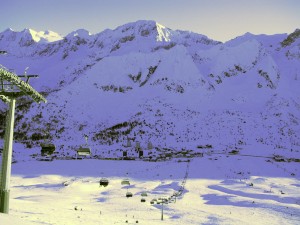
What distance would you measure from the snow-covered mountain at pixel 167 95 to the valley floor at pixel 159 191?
1398cm

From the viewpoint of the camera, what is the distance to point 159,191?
4616cm

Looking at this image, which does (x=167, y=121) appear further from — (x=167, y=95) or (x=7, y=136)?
(x=7, y=136)

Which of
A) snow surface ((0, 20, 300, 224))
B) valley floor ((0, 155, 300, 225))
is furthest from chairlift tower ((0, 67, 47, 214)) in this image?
snow surface ((0, 20, 300, 224))

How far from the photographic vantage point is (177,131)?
84.8m

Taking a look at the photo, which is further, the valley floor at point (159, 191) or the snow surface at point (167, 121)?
the snow surface at point (167, 121)

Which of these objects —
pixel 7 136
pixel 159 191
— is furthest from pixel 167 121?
pixel 7 136

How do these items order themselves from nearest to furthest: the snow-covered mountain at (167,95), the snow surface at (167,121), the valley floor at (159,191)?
the valley floor at (159,191), the snow surface at (167,121), the snow-covered mountain at (167,95)

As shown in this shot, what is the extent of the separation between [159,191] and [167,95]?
54789mm

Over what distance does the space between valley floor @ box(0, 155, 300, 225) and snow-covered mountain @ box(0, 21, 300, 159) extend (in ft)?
45.9

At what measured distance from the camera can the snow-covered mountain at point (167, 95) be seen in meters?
83.1

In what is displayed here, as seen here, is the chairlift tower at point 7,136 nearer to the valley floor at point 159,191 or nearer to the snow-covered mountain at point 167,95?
the valley floor at point 159,191

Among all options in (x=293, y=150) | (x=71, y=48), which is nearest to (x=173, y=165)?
(x=293, y=150)

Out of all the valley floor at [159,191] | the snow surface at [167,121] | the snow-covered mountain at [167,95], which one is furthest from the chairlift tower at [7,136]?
the snow-covered mountain at [167,95]

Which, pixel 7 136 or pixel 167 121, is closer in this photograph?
pixel 7 136
